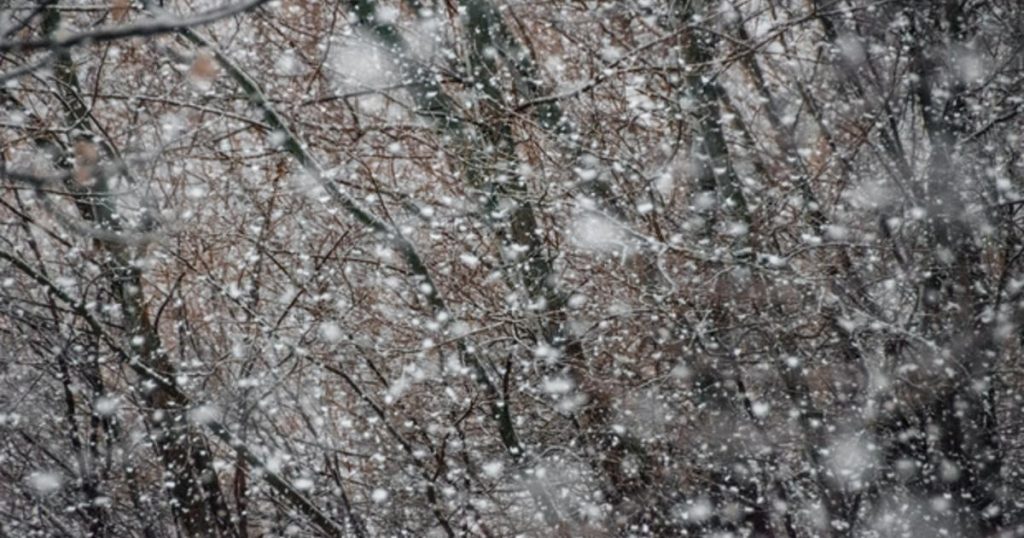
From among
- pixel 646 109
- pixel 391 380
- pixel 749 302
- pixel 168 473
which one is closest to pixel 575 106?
Answer: pixel 646 109

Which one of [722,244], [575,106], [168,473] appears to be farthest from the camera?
[575,106]

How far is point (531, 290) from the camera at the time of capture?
7004 millimetres

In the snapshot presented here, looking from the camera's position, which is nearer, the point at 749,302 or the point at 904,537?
the point at 749,302

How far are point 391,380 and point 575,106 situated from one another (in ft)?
9.56

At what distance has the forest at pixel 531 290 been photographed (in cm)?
670

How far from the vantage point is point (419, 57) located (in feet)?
23.6

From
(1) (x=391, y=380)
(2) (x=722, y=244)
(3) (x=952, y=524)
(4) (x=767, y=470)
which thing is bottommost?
(3) (x=952, y=524)

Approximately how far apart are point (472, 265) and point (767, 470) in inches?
126

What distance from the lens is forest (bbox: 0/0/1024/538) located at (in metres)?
6.70

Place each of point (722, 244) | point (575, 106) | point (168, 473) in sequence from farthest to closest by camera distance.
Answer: point (575, 106)
point (722, 244)
point (168, 473)

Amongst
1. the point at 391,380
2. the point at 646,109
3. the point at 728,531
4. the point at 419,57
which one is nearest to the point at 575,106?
the point at 646,109

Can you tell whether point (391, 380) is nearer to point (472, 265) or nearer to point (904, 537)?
point (472, 265)

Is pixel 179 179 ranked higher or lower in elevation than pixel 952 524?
higher

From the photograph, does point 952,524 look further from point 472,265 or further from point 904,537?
point 472,265
